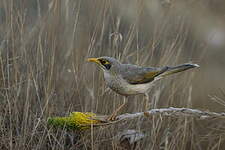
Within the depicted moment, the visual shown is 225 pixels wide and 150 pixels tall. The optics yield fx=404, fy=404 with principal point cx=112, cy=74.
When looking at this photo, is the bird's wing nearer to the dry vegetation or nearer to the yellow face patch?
the yellow face patch

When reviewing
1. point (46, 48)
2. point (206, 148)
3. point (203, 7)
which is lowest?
point (206, 148)

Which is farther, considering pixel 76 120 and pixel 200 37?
pixel 200 37

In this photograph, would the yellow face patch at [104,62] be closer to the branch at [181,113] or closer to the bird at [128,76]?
the bird at [128,76]

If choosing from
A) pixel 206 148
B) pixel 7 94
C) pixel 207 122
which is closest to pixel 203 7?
pixel 207 122

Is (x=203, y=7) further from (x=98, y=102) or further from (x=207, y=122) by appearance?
(x=98, y=102)

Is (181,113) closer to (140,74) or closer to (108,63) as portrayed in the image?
(140,74)

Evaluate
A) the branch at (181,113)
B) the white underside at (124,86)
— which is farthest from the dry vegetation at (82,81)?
the branch at (181,113)

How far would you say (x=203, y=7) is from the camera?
3533 millimetres

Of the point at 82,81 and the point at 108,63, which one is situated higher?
the point at 108,63

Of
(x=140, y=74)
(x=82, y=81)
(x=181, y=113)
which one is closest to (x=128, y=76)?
(x=140, y=74)

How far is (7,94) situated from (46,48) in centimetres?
49

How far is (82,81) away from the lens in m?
2.90

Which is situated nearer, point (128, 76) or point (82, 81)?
point (128, 76)

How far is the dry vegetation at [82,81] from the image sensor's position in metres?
2.55
